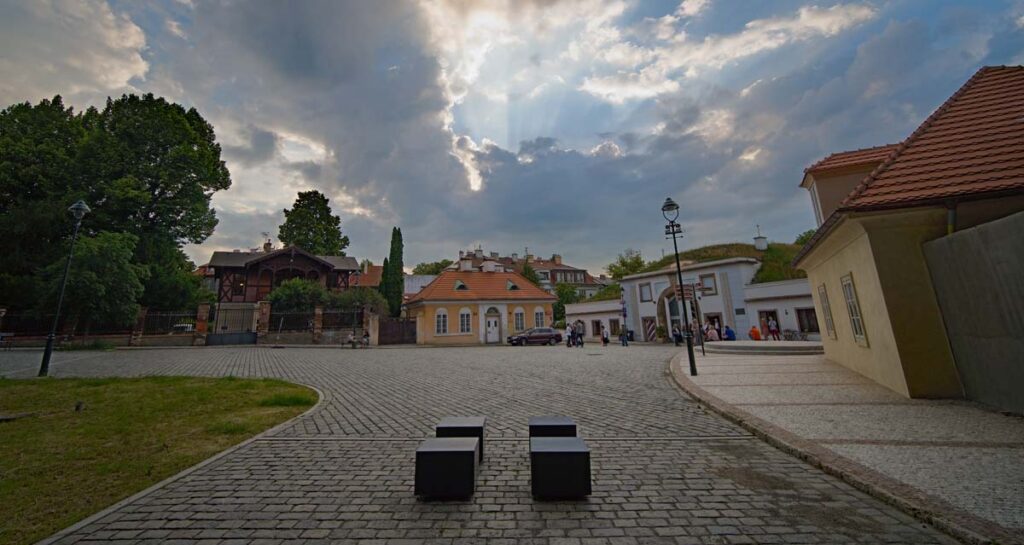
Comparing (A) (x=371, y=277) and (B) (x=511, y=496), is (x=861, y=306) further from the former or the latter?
(A) (x=371, y=277)

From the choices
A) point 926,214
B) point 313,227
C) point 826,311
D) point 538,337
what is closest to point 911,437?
point 926,214

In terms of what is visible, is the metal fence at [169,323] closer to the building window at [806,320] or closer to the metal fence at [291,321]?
→ the metal fence at [291,321]

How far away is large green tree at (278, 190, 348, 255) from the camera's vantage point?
175ft

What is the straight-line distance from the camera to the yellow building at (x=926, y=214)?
713cm

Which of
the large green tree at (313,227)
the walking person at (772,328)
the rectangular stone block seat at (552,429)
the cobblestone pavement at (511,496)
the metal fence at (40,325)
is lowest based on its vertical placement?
the cobblestone pavement at (511,496)

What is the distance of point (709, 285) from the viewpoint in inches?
1330

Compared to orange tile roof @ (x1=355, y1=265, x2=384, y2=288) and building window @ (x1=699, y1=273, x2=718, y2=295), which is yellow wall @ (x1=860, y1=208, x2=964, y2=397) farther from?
orange tile roof @ (x1=355, y1=265, x2=384, y2=288)

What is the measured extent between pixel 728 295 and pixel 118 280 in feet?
144

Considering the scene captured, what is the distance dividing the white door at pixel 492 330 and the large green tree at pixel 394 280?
14.3 meters

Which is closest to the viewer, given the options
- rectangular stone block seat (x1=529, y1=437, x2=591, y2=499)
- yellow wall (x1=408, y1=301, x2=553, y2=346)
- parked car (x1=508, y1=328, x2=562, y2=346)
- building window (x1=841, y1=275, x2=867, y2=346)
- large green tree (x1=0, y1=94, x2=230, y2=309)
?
rectangular stone block seat (x1=529, y1=437, x2=591, y2=499)

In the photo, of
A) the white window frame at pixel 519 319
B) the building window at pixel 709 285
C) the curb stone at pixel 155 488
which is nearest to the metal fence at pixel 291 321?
the white window frame at pixel 519 319

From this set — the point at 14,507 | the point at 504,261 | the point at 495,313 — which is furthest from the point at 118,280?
the point at 504,261

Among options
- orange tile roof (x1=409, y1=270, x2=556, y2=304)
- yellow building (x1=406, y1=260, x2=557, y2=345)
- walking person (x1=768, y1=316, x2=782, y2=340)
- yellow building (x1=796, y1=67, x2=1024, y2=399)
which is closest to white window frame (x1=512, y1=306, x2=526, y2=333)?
yellow building (x1=406, y1=260, x2=557, y2=345)

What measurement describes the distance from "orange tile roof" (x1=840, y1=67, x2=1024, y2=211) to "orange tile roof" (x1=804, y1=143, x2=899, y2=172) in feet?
11.0
